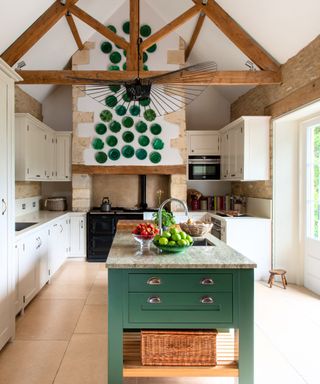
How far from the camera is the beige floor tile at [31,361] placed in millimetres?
2328

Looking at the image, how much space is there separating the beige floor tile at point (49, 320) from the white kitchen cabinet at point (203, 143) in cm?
342

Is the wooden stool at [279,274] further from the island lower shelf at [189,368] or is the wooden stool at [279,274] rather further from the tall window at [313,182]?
the island lower shelf at [189,368]

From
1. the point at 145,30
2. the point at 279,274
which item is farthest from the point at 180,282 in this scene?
the point at 145,30

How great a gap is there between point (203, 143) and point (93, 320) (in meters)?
3.81

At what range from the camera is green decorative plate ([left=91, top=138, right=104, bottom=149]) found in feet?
18.6

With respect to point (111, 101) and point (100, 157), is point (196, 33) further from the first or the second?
point (100, 157)

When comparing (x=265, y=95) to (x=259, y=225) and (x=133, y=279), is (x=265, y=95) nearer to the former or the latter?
(x=259, y=225)

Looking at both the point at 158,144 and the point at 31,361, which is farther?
the point at 158,144

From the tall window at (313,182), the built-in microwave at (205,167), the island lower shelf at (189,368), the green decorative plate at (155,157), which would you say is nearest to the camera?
the island lower shelf at (189,368)

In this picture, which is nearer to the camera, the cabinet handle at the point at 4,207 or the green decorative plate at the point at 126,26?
the cabinet handle at the point at 4,207

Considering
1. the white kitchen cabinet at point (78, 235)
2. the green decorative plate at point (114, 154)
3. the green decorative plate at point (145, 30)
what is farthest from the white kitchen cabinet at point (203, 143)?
the white kitchen cabinet at point (78, 235)

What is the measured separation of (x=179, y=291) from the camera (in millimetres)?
2076

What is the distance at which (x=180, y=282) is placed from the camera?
2.08m

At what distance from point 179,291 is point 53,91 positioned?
214 inches
